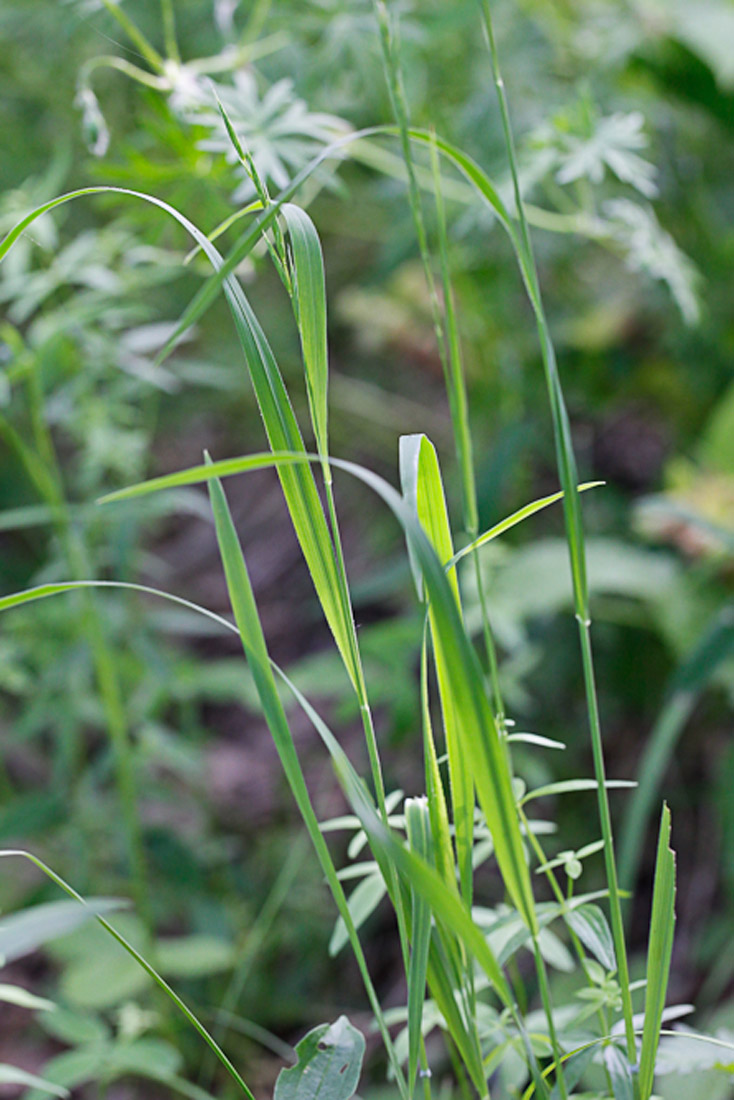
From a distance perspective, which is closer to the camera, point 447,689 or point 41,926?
point 41,926

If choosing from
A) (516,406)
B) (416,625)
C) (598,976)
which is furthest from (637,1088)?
(516,406)

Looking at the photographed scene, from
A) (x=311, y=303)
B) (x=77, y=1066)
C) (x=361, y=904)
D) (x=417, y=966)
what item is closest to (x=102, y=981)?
(x=77, y=1066)

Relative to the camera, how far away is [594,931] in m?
0.41

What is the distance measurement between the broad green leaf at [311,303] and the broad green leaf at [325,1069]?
246 millimetres

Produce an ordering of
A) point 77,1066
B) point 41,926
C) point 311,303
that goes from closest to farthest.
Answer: point 41,926, point 311,303, point 77,1066

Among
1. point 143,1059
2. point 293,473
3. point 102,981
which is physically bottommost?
point 102,981

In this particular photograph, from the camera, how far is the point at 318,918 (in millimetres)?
1148

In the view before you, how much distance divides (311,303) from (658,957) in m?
0.30

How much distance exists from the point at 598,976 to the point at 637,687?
2.74 feet

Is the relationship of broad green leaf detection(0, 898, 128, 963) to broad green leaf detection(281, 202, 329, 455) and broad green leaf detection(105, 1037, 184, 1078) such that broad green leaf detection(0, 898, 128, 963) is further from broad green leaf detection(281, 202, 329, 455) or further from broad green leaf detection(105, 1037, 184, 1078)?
broad green leaf detection(105, 1037, 184, 1078)

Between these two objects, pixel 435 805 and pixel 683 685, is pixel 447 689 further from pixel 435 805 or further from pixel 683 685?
pixel 683 685

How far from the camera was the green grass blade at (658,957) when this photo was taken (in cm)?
36

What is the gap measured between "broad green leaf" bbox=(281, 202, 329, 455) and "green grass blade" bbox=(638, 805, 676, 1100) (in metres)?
0.21

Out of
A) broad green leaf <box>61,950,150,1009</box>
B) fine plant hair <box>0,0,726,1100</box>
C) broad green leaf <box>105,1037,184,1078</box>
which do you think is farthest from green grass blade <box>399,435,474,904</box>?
broad green leaf <box>61,950,150,1009</box>
